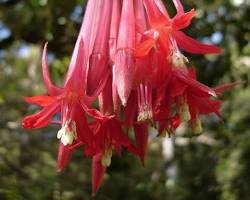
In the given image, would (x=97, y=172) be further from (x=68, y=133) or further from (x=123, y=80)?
(x=123, y=80)

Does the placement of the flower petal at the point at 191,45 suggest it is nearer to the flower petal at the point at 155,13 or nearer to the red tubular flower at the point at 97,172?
the flower petal at the point at 155,13

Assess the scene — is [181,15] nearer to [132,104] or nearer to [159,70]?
[159,70]

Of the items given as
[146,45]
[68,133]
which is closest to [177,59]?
[146,45]

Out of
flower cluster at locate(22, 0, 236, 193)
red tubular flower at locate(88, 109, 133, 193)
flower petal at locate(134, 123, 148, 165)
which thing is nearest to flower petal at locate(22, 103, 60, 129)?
flower cluster at locate(22, 0, 236, 193)

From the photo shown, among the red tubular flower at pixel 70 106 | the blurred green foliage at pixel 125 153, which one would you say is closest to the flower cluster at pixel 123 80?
the red tubular flower at pixel 70 106

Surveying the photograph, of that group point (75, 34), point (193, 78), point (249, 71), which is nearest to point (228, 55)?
point (249, 71)

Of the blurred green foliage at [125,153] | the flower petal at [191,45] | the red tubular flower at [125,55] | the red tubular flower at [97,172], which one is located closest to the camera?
the red tubular flower at [125,55]
